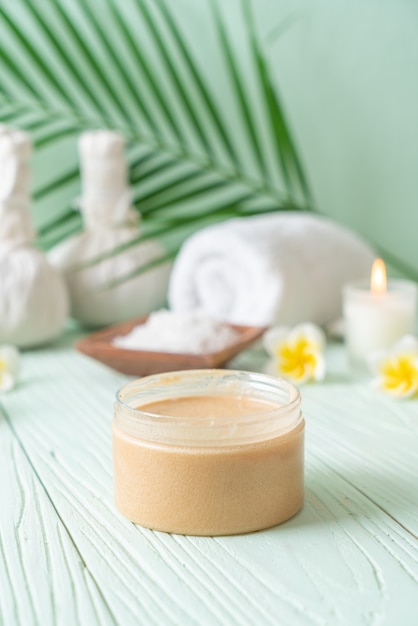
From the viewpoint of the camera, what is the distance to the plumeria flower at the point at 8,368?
1072 mm

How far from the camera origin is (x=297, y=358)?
112 cm

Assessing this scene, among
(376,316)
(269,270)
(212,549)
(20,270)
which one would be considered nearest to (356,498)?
(212,549)

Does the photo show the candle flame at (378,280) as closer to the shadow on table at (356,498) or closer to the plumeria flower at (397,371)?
the plumeria flower at (397,371)

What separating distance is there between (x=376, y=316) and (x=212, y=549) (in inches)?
22.9

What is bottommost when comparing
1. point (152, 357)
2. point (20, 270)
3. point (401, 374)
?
point (401, 374)

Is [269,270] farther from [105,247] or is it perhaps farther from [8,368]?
[8,368]

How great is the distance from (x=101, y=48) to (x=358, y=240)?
563mm

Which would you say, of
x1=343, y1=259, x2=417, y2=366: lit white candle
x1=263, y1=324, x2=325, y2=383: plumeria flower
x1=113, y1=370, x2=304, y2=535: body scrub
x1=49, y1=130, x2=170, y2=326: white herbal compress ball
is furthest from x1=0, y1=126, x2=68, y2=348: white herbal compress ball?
x1=113, y1=370, x2=304, y2=535: body scrub

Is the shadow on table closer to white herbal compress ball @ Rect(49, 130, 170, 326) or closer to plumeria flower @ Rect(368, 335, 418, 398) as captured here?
plumeria flower @ Rect(368, 335, 418, 398)

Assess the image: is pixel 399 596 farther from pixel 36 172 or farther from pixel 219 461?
pixel 36 172

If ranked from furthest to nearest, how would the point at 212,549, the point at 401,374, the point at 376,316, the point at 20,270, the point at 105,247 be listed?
the point at 105,247
the point at 20,270
the point at 376,316
the point at 401,374
the point at 212,549

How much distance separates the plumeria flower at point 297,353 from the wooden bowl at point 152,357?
0.04 meters

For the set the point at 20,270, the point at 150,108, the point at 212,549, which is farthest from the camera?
the point at 150,108

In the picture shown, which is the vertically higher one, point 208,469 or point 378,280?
point 208,469
